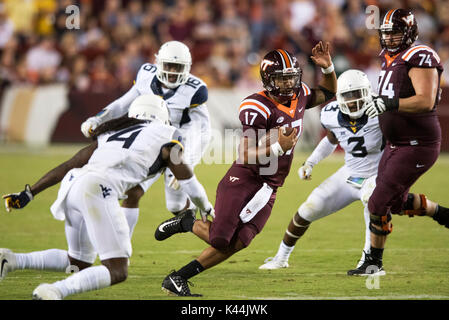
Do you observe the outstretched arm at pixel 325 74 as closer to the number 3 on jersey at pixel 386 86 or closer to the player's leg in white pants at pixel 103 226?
the number 3 on jersey at pixel 386 86

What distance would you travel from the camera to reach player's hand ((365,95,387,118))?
18.6 feet

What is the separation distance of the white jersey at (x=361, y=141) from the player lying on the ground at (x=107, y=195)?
1.70 meters

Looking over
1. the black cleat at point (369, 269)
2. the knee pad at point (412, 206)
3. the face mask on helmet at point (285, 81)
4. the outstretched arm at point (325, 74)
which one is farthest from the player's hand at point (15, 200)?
the knee pad at point (412, 206)

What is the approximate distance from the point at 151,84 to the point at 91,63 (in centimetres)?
895

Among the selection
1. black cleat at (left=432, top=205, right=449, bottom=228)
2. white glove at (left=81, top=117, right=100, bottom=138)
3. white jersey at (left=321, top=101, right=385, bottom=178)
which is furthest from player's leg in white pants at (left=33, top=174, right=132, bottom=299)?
black cleat at (left=432, top=205, right=449, bottom=228)

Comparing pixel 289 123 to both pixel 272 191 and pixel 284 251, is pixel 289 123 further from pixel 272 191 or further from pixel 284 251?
pixel 284 251

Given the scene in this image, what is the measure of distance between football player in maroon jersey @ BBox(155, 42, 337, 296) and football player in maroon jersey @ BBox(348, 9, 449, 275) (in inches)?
27.0

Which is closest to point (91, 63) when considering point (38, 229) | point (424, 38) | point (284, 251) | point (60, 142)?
point (60, 142)

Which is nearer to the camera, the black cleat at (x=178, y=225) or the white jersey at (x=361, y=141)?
the black cleat at (x=178, y=225)

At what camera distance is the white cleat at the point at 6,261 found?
16.5 ft

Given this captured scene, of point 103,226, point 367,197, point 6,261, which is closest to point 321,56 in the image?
point 367,197

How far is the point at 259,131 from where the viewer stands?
5621 millimetres

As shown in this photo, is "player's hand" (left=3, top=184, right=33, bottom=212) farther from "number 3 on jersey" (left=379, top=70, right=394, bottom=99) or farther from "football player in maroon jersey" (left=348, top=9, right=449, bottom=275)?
"number 3 on jersey" (left=379, top=70, right=394, bottom=99)

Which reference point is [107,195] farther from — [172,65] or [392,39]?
[392,39]
